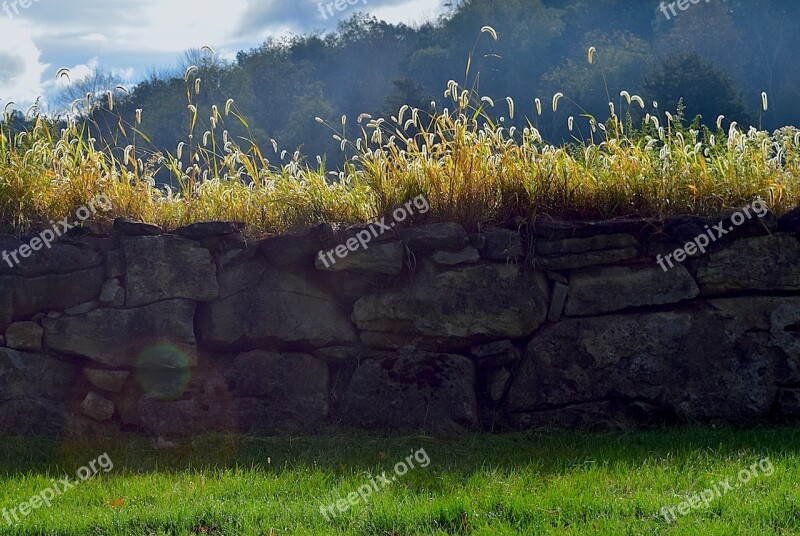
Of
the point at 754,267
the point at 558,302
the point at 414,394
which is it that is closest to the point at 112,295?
the point at 414,394

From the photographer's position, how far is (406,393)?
6316 mm

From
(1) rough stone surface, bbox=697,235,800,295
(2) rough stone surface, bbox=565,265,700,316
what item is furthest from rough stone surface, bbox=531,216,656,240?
(1) rough stone surface, bbox=697,235,800,295

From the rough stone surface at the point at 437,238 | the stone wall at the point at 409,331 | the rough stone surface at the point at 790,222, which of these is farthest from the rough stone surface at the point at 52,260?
the rough stone surface at the point at 790,222

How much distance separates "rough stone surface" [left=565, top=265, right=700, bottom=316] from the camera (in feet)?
21.0

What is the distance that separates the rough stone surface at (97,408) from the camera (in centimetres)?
645

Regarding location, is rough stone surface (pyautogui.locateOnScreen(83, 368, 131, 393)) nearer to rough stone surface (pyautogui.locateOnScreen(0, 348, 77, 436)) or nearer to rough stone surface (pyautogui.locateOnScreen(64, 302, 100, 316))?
rough stone surface (pyautogui.locateOnScreen(0, 348, 77, 436))

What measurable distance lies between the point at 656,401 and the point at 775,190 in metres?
2.06

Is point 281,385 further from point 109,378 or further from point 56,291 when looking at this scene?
point 56,291

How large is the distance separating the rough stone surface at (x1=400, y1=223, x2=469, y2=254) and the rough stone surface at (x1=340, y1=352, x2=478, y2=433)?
85 centimetres

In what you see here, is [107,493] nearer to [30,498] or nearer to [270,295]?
[30,498]

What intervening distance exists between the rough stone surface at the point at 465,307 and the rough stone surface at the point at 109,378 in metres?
2.02

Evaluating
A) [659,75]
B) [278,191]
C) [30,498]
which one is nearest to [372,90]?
[659,75]

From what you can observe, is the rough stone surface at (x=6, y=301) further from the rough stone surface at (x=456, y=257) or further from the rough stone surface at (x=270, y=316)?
the rough stone surface at (x=456, y=257)

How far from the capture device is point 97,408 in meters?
6.45
